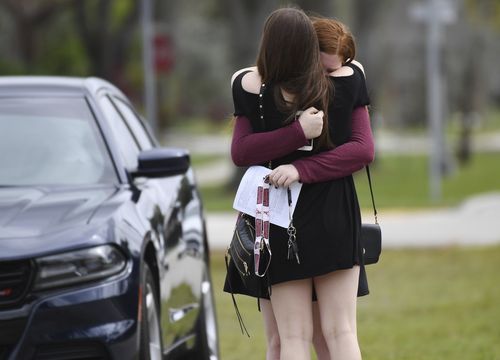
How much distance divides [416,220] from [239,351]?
1017 cm

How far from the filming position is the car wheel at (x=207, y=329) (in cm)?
788

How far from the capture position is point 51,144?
736 cm

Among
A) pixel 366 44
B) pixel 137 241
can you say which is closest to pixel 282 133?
pixel 137 241

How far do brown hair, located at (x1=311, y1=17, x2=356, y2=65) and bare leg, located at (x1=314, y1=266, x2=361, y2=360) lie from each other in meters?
0.79

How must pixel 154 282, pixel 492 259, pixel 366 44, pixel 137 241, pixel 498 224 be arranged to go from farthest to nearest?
pixel 366 44 < pixel 498 224 < pixel 492 259 < pixel 154 282 < pixel 137 241

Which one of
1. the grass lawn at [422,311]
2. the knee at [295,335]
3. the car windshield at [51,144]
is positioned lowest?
the grass lawn at [422,311]

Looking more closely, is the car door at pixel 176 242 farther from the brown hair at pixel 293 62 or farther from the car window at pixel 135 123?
the brown hair at pixel 293 62

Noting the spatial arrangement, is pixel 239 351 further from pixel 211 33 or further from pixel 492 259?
pixel 211 33

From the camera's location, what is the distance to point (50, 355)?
5.77m

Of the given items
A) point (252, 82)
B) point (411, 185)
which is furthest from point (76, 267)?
point (411, 185)

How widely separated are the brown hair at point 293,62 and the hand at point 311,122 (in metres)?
0.03

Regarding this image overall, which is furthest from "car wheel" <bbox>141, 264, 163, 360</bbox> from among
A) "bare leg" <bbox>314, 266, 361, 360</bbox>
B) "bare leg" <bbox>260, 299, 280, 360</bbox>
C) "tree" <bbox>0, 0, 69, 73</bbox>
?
"tree" <bbox>0, 0, 69, 73</bbox>

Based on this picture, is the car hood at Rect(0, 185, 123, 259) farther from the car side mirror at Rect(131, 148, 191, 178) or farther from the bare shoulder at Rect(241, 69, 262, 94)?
the bare shoulder at Rect(241, 69, 262, 94)

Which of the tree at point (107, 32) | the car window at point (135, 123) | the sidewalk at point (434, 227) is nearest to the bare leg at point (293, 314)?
the car window at point (135, 123)
